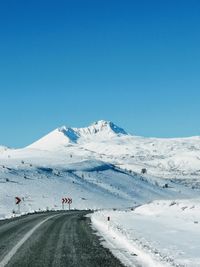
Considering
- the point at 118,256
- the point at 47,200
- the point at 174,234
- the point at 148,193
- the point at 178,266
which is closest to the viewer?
the point at 178,266

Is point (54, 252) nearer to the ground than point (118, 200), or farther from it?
nearer to the ground

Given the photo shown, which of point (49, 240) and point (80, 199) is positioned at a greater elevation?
point (80, 199)

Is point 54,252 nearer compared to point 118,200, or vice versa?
point 54,252

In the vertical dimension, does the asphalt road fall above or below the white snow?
below

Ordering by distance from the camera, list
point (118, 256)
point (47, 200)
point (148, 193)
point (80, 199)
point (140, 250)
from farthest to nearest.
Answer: point (148, 193) → point (80, 199) → point (47, 200) → point (140, 250) → point (118, 256)

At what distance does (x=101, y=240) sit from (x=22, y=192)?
86.9 meters

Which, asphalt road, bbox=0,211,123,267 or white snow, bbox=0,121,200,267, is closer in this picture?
asphalt road, bbox=0,211,123,267

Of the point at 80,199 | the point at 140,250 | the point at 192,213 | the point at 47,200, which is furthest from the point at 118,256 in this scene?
the point at 80,199

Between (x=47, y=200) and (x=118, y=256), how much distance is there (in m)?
88.0

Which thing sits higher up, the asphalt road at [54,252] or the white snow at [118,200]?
the white snow at [118,200]

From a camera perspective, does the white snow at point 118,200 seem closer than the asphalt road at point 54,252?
No

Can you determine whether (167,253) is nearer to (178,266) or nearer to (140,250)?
(140,250)

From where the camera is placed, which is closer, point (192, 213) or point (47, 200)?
point (192, 213)

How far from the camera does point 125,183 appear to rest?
502ft
